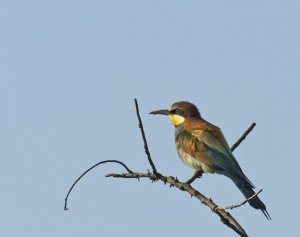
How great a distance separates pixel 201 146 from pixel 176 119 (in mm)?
772

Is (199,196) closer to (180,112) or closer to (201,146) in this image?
(201,146)

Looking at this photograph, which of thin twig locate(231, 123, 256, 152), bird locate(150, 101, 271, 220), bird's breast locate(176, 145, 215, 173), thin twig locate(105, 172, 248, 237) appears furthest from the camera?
bird's breast locate(176, 145, 215, 173)

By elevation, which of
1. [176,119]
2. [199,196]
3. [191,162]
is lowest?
[199,196]

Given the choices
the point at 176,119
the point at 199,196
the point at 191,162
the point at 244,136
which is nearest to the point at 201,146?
the point at 191,162

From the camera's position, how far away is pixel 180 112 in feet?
21.7

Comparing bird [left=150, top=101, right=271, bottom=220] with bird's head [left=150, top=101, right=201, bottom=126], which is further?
bird's head [left=150, top=101, right=201, bottom=126]

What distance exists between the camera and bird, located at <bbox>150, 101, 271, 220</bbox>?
5312 mm

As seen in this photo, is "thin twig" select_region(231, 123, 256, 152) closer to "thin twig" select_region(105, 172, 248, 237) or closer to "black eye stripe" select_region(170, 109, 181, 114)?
"thin twig" select_region(105, 172, 248, 237)

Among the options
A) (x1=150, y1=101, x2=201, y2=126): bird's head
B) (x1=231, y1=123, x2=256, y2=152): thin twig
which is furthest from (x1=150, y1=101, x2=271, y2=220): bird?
(x1=231, y1=123, x2=256, y2=152): thin twig

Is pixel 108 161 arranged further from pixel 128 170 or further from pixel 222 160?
pixel 222 160

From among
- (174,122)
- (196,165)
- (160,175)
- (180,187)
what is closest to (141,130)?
(160,175)

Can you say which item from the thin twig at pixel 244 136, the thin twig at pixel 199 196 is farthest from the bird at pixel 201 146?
the thin twig at pixel 199 196

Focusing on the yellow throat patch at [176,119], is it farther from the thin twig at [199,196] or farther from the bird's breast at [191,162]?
the thin twig at [199,196]

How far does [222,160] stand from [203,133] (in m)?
0.67
